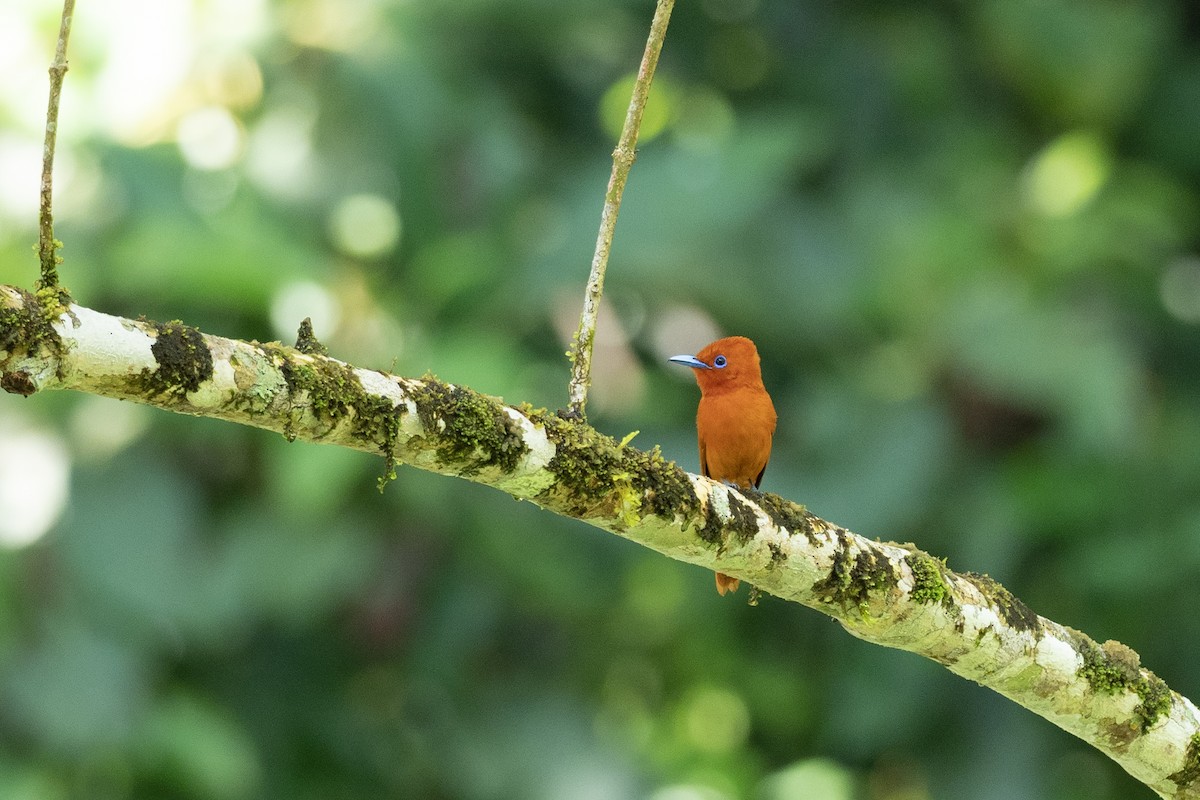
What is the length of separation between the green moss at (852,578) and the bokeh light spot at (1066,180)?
611 centimetres

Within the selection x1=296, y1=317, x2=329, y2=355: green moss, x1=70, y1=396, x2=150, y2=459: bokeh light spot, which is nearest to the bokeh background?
x1=70, y1=396, x2=150, y2=459: bokeh light spot

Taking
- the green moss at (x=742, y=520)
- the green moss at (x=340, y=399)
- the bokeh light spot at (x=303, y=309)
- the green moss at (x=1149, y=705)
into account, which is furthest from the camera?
the bokeh light spot at (x=303, y=309)

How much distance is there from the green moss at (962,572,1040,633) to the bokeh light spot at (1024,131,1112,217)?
19.0ft

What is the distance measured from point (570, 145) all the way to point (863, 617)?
7.70 meters

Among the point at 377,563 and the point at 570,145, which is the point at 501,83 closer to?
the point at 570,145

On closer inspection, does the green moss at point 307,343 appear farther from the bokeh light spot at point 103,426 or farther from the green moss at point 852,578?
the bokeh light spot at point 103,426

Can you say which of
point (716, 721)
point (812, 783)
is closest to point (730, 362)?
point (812, 783)

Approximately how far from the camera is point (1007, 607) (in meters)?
4.00

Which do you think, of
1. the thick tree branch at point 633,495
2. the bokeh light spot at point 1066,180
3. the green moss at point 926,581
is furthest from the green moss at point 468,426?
the bokeh light spot at point 1066,180

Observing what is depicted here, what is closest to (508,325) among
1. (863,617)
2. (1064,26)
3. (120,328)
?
(1064,26)

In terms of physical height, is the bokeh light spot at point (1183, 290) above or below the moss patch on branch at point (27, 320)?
above

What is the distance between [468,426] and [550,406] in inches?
213

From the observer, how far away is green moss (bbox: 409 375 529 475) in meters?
3.12

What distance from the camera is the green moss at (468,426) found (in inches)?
123
